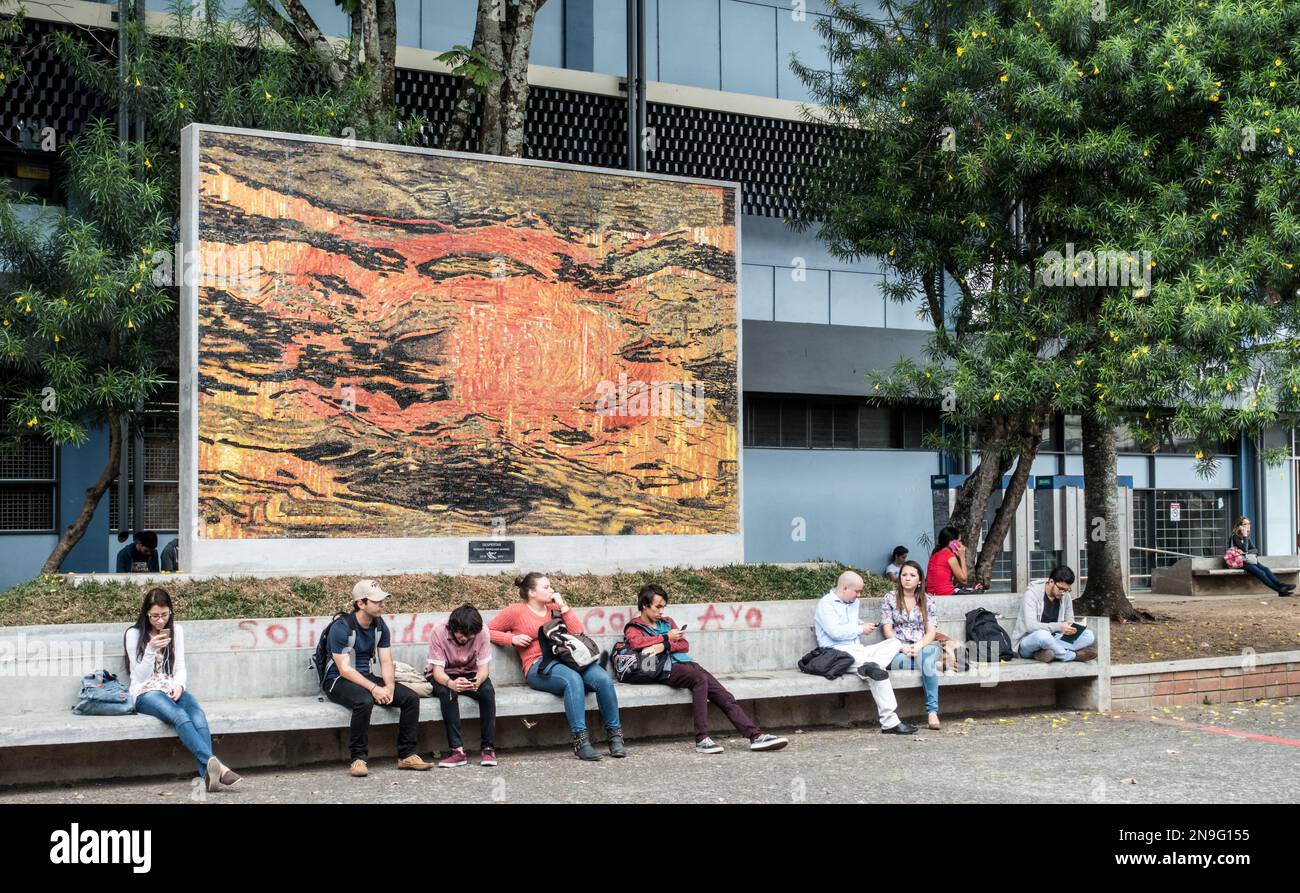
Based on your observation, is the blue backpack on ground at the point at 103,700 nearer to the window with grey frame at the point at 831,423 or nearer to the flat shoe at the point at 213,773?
the flat shoe at the point at 213,773

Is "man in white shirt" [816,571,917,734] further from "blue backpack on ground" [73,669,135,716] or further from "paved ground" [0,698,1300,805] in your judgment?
"blue backpack on ground" [73,669,135,716]

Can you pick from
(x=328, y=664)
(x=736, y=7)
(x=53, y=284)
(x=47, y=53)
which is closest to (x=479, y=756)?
(x=328, y=664)

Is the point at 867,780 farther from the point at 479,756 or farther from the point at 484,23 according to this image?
the point at 484,23

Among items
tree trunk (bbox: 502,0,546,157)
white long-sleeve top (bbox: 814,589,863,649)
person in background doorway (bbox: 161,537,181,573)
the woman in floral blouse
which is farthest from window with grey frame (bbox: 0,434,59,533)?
the woman in floral blouse

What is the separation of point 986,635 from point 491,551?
4509 mm

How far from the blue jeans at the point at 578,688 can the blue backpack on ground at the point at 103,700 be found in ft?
9.03

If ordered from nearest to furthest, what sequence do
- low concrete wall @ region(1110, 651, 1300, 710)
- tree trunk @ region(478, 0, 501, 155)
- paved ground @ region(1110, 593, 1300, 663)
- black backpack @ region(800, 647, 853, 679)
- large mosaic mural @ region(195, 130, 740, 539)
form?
black backpack @ region(800, 647, 853, 679) < large mosaic mural @ region(195, 130, 740, 539) < low concrete wall @ region(1110, 651, 1300, 710) < paved ground @ region(1110, 593, 1300, 663) < tree trunk @ region(478, 0, 501, 155)

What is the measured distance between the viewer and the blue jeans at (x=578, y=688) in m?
9.48

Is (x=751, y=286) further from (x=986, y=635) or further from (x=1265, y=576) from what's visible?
(x=986, y=635)

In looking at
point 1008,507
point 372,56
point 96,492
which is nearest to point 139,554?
point 96,492

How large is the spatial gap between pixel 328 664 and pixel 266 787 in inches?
37.6

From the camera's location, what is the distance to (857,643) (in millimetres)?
11062

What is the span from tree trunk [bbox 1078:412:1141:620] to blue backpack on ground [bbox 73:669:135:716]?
1130cm

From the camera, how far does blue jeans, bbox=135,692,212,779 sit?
822cm
